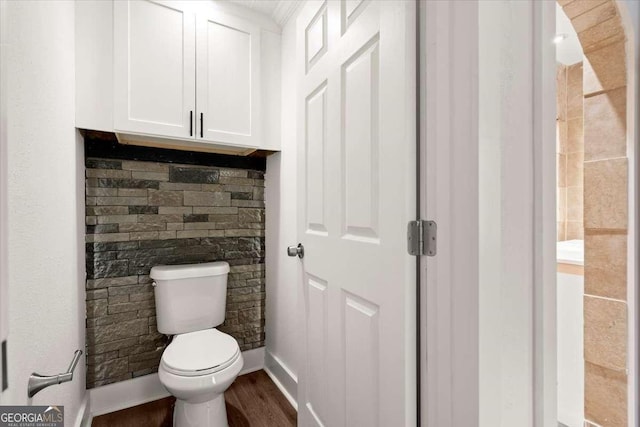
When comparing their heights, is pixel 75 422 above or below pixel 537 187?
below

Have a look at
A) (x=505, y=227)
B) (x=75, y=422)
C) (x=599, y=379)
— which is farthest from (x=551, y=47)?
(x=75, y=422)

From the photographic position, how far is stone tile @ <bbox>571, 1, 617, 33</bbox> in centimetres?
126

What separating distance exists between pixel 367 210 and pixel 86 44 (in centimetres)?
155

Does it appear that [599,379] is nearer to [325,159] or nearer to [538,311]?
[538,311]

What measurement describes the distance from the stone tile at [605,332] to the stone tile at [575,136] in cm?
124

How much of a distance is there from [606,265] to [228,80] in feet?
7.00

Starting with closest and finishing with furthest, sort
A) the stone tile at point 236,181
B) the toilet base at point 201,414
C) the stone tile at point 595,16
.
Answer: the stone tile at point 595,16 → the toilet base at point 201,414 → the stone tile at point 236,181

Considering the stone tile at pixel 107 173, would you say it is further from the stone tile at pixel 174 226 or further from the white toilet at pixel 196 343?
the white toilet at pixel 196 343

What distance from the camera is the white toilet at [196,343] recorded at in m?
1.39

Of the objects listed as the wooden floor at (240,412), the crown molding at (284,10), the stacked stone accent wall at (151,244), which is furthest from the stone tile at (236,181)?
the wooden floor at (240,412)

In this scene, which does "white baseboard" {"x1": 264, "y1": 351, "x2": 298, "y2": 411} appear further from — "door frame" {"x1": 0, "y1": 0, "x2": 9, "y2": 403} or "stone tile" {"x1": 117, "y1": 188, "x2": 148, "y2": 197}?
"door frame" {"x1": 0, "y1": 0, "x2": 9, "y2": 403}

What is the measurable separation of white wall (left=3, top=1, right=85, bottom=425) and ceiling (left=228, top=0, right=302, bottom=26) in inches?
35.4

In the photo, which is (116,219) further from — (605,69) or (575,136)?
(575,136)

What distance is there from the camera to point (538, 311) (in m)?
0.79
